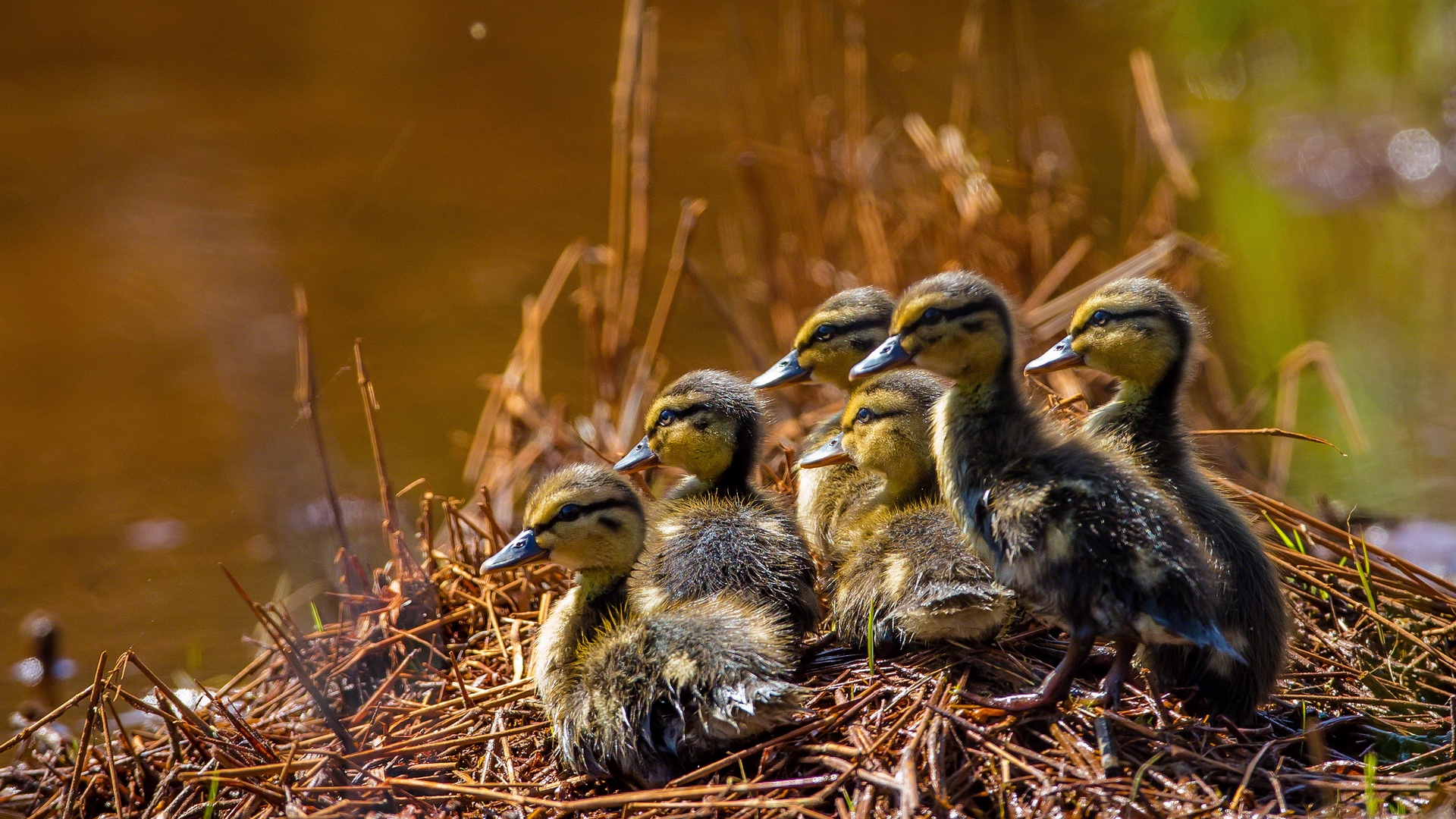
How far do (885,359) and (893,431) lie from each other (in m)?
0.38

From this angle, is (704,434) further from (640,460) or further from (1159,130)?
(1159,130)

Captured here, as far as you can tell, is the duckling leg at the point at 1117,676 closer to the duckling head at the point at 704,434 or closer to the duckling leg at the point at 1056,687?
the duckling leg at the point at 1056,687

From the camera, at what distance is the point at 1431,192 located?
11.0m

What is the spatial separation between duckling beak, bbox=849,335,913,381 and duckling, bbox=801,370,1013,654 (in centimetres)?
31

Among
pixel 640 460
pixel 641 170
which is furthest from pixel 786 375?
pixel 641 170

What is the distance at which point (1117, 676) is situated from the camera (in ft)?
10.8

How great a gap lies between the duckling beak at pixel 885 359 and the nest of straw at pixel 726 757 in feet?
2.54

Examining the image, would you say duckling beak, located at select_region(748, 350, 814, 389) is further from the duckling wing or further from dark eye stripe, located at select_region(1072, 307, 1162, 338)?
the duckling wing

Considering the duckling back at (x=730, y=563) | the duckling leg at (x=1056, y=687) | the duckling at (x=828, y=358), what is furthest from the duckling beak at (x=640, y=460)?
the duckling leg at (x=1056, y=687)

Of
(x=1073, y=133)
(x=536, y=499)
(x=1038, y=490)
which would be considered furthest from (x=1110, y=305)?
(x=1073, y=133)

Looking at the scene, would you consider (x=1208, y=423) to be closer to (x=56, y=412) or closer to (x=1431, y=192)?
(x=1431, y=192)

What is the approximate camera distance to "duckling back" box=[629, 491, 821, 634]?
361 cm

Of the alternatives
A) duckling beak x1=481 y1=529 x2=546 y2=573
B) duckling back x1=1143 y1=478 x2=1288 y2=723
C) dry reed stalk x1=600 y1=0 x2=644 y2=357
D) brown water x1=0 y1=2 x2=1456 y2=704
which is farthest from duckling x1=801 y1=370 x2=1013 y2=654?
dry reed stalk x1=600 y1=0 x2=644 y2=357

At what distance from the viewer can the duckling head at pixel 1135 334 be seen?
11.6 ft
